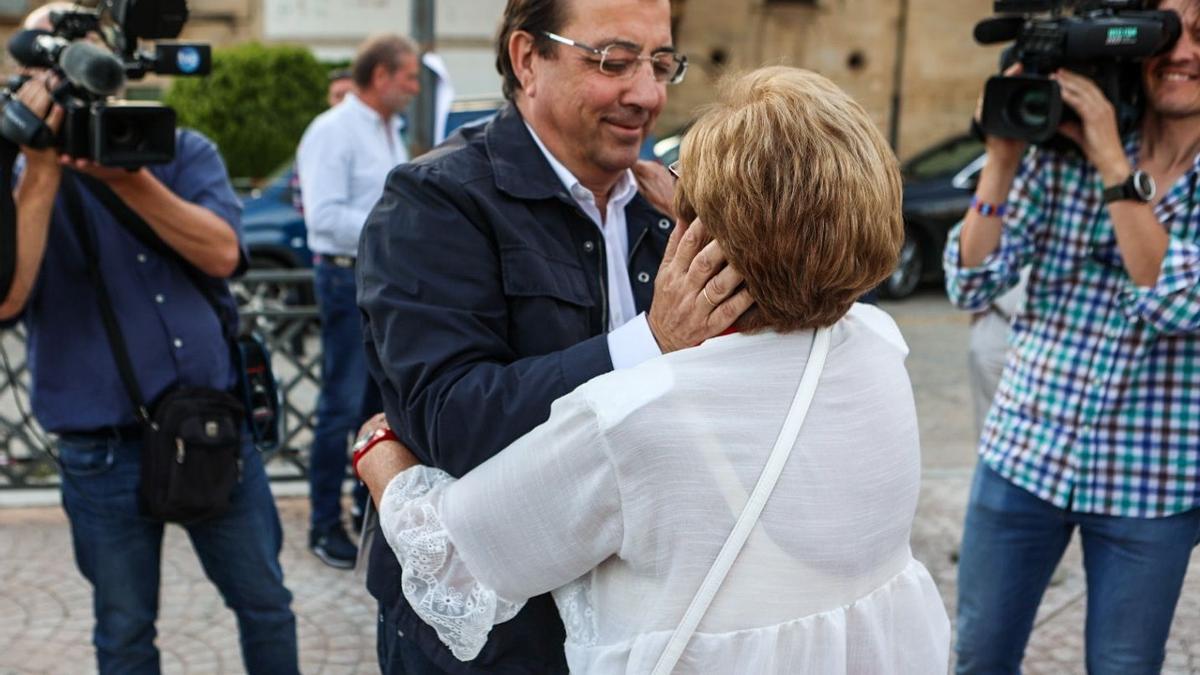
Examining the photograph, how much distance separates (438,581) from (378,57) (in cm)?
413

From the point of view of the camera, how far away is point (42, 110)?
9.16ft

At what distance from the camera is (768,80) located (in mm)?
1751

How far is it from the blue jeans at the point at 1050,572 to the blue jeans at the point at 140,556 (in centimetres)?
170

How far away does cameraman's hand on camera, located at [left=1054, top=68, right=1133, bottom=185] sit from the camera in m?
2.72

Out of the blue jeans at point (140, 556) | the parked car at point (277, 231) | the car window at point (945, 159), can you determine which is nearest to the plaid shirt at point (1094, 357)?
the blue jeans at point (140, 556)

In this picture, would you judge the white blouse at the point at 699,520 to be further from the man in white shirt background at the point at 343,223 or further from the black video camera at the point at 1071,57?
the man in white shirt background at the point at 343,223

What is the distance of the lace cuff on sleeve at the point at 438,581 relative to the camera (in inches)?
71.5

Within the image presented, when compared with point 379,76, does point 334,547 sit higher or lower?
lower

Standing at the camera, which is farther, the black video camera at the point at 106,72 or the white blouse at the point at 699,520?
the black video camera at the point at 106,72

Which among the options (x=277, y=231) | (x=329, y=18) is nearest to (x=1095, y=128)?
(x=277, y=231)

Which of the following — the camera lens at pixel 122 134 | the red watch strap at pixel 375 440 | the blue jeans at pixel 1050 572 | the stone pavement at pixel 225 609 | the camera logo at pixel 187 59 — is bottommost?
the stone pavement at pixel 225 609

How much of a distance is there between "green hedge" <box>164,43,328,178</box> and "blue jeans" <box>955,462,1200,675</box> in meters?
12.8

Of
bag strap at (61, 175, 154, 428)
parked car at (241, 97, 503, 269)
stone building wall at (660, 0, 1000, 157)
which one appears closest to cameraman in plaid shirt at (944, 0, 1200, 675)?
bag strap at (61, 175, 154, 428)

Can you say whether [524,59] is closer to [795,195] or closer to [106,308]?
[795,195]
